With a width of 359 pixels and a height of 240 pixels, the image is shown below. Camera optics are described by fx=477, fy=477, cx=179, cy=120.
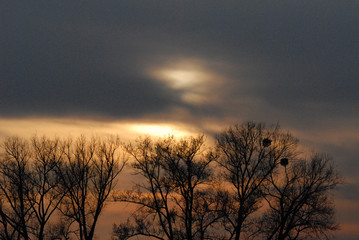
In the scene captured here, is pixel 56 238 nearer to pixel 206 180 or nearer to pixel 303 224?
pixel 206 180

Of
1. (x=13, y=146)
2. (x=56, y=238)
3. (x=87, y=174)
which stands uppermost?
(x=13, y=146)

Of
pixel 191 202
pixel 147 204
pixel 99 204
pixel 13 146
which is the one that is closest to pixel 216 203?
pixel 191 202

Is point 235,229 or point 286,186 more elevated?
point 286,186

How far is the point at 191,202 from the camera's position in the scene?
43.3 meters

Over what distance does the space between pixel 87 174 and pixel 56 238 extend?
756 cm

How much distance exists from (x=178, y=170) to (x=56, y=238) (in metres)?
13.8

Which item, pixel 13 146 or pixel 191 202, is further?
pixel 13 146

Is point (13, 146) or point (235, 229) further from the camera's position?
point (13, 146)

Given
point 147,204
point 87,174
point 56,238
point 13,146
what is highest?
point 13,146

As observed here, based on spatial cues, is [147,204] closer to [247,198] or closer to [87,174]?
[87,174]

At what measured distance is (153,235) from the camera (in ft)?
139

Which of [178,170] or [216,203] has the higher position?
[178,170]

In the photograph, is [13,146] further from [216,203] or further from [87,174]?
[216,203]

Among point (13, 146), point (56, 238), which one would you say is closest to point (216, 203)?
point (56, 238)
